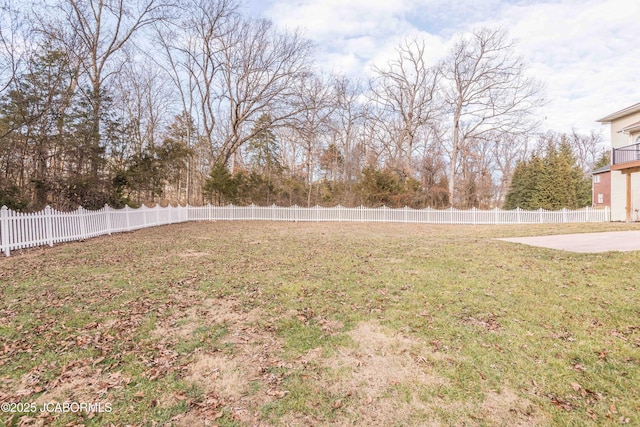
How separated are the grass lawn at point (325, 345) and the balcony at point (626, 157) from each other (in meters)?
11.7

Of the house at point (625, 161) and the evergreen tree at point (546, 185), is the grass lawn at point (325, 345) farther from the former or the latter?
the evergreen tree at point (546, 185)

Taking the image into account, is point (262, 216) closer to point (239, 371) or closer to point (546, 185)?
point (239, 371)

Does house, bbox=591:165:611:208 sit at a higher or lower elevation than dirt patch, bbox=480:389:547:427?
higher

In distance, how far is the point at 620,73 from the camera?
15.3 metres

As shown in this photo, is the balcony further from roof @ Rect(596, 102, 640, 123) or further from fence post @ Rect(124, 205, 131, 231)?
fence post @ Rect(124, 205, 131, 231)

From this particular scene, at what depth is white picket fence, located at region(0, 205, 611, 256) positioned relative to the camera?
8.75m

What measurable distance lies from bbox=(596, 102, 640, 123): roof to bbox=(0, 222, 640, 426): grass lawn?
14.0 meters

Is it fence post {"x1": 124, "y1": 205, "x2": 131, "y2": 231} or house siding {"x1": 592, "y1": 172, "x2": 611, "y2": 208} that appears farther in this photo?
house siding {"x1": 592, "y1": 172, "x2": 611, "y2": 208}

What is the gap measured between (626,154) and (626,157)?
15 cm

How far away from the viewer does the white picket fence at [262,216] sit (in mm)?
8750

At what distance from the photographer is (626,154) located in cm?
1444

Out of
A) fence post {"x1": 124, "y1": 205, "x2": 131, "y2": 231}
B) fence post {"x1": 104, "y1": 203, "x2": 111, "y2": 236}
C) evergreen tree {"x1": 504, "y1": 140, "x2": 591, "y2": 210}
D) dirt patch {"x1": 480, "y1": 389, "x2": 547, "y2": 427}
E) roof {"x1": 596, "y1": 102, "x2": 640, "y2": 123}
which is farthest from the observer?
evergreen tree {"x1": 504, "y1": 140, "x2": 591, "y2": 210}

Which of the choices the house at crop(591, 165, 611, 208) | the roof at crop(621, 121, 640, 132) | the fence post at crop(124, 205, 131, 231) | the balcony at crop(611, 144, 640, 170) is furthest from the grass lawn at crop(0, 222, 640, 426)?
the house at crop(591, 165, 611, 208)

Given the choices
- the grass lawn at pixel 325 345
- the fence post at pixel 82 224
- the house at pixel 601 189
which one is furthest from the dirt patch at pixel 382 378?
the house at pixel 601 189
